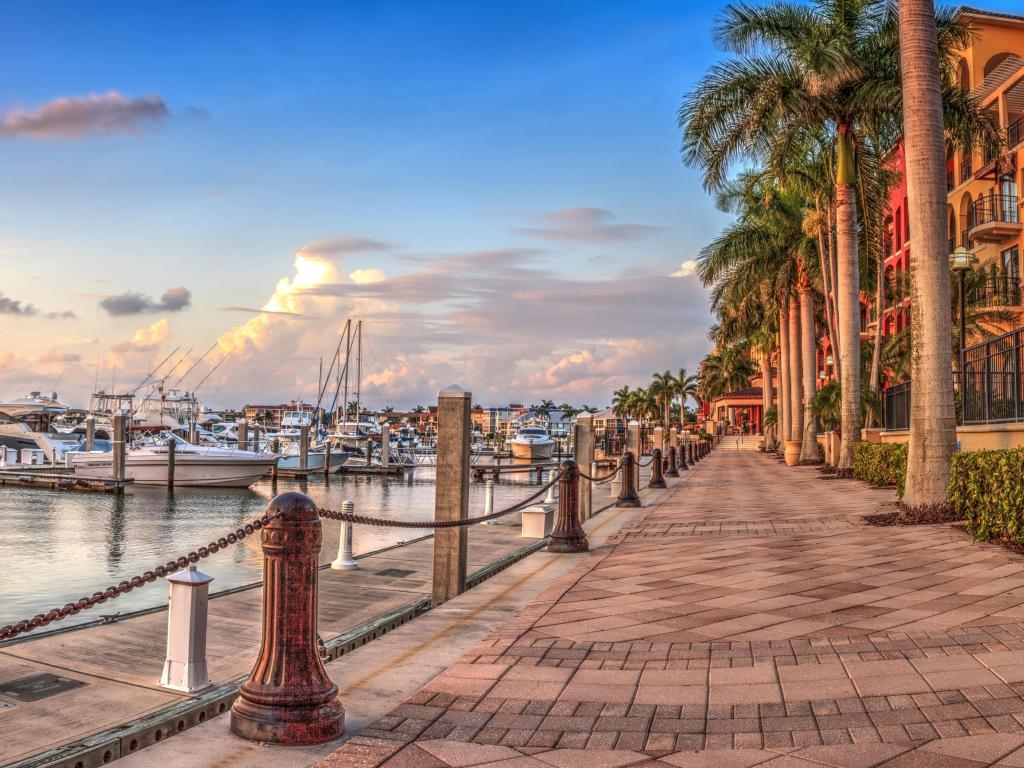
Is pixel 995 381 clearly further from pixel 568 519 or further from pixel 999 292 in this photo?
pixel 999 292

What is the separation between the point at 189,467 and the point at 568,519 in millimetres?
32487

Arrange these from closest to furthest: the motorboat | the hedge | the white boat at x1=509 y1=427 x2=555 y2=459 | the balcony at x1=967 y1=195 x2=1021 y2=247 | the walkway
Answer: the walkway, the hedge, the balcony at x1=967 y1=195 x2=1021 y2=247, the motorboat, the white boat at x1=509 y1=427 x2=555 y2=459

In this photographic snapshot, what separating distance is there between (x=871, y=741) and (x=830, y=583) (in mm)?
3971

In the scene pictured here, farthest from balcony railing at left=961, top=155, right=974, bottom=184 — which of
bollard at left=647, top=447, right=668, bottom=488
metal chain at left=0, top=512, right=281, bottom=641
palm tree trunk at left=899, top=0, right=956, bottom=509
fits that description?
metal chain at left=0, top=512, right=281, bottom=641

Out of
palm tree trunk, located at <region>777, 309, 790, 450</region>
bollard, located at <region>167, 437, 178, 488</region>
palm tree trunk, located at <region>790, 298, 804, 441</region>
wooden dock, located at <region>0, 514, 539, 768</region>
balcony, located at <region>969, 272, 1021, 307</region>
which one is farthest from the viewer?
palm tree trunk, located at <region>777, 309, 790, 450</region>

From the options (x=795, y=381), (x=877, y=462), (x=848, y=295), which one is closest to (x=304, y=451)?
(x=795, y=381)

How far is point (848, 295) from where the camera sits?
24.6 metres

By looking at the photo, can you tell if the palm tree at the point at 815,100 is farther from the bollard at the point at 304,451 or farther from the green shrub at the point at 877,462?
the bollard at the point at 304,451

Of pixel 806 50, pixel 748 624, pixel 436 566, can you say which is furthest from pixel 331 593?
pixel 806 50

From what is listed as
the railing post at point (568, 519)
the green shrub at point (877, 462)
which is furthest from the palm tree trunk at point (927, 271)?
the railing post at point (568, 519)

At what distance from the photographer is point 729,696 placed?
4711 mm

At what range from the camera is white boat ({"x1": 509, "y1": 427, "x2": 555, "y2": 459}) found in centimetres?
6731

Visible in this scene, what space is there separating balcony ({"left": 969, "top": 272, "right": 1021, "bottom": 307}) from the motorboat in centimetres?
4397

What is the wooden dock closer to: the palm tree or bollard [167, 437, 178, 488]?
the palm tree
